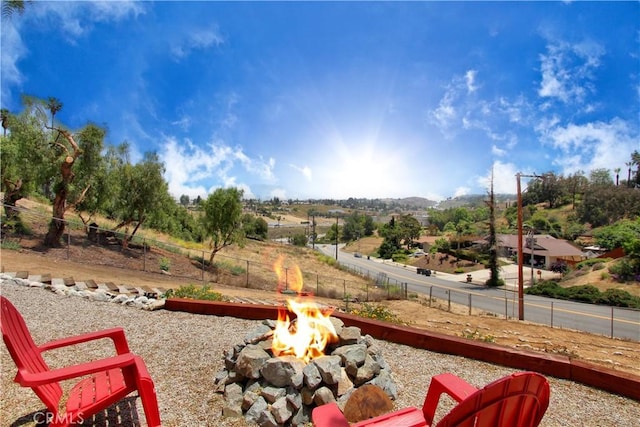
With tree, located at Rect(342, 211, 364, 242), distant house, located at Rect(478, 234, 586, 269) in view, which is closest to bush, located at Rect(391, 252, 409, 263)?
distant house, located at Rect(478, 234, 586, 269)

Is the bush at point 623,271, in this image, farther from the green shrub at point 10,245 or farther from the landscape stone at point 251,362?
the green shrub at point 10,245

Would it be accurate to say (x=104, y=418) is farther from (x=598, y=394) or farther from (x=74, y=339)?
(x=598, y=394)

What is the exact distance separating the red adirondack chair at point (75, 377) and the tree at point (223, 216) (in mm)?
22149

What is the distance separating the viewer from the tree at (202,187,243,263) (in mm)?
24781

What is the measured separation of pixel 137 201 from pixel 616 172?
11222 centimetres

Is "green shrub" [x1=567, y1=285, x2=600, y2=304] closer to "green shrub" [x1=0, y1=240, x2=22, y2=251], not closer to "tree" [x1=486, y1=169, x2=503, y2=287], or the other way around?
"tree" [x1=486, y1=169, x2=503, y2=287]

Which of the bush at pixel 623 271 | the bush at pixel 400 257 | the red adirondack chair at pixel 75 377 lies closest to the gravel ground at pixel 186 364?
the red adirondack chair at pixel 75 377

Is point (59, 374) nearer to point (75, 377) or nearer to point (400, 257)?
point (75, 377)

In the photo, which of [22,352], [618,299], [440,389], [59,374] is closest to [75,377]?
[59,374]

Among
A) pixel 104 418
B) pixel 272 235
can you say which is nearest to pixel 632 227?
pixel 104 418

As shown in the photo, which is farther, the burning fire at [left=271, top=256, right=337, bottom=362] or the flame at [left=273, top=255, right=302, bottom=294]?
the flame at [left=273, top=255, right=302, bottom=294]

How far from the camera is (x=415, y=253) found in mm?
74875

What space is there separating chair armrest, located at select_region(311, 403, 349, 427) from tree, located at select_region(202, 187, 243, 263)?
23307 mm

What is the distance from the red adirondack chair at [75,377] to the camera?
247 cm
